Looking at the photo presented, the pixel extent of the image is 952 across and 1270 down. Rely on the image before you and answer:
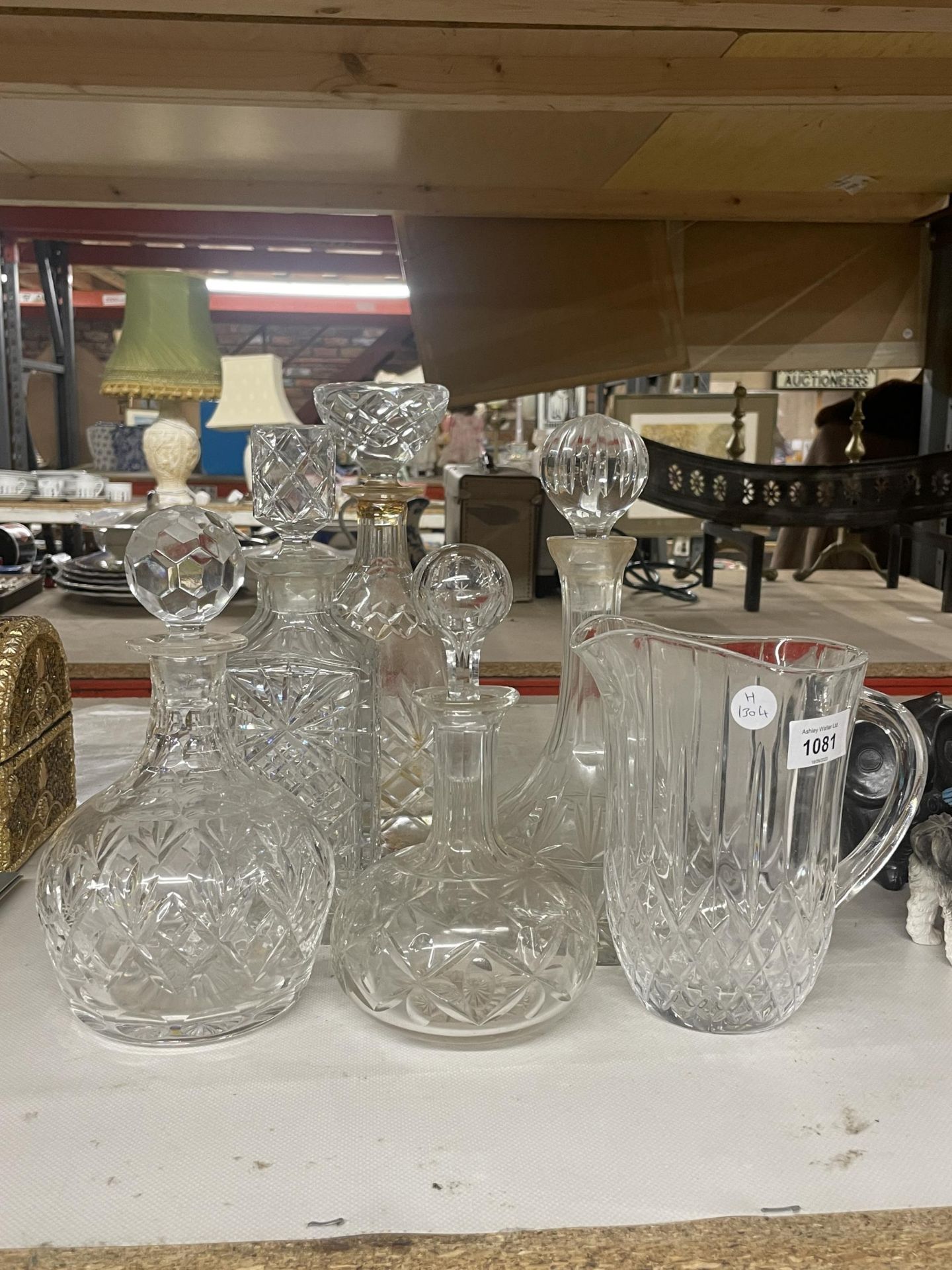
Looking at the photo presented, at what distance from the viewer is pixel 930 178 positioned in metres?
1.21

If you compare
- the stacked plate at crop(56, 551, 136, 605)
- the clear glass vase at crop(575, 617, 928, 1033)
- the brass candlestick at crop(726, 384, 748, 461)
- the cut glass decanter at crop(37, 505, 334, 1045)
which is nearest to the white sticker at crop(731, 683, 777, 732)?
the clear glass vase at crop(575, 617, 928, 1033)

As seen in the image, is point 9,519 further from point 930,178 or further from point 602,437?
point 602,437

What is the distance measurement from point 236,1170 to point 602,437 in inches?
15.5

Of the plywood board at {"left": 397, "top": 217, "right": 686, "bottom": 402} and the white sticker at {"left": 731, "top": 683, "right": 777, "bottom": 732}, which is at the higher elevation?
the plywood board at {"left": 397, "top": 217, "right": 686, "bottom": 402}

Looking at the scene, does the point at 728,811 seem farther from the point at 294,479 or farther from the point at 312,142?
the point at 312,142

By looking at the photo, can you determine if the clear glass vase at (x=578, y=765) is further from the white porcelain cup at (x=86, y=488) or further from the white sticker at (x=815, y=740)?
the white porcelain cup at (x=86, y=488)

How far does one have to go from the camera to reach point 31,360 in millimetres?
4039

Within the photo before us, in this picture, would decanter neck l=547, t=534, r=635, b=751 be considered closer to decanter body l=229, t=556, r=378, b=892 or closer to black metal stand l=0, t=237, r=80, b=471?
decanter body l=229, t=556, r=378, b=892

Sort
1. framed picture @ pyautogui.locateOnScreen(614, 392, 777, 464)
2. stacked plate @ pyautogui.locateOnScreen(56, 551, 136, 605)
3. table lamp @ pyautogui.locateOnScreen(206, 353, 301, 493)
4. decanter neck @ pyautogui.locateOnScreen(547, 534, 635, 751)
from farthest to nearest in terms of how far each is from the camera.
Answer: table lamp @ pyautogui.locateOnScreen(206, 353, 301, 493) → framed picture @ pyautogui.locateOnScreen(614, 392, 777, 464) → stacked plate @ pyautogui.locateOnScreen(56, 551, 136, 605) → decanter neck @ pyautogui.locateOnScreen(547, 534, 635, 751)

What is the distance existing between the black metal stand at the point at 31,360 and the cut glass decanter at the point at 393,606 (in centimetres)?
341

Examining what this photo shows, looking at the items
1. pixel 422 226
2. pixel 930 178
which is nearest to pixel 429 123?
pixel 422 226

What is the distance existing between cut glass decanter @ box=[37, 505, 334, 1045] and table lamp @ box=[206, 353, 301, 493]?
361 centimetres

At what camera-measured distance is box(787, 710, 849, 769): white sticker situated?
463mm

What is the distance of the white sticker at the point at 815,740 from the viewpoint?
46 centimetres
